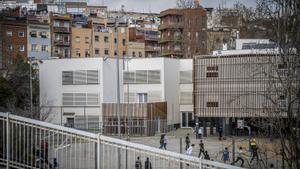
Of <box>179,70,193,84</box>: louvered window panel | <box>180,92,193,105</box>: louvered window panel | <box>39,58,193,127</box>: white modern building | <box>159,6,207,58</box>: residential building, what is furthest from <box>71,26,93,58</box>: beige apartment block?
<box>180,92,193,105</box>: louvered window panel

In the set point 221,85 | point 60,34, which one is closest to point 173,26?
point 60,34

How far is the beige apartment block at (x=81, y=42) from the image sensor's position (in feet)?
289

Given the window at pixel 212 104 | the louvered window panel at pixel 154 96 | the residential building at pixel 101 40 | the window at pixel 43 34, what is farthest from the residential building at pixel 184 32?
the window at pixel 212 104

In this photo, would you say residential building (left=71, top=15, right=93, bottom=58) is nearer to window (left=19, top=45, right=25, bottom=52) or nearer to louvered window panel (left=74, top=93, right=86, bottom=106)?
window (left=19, top=45, right=25, bottom=52)

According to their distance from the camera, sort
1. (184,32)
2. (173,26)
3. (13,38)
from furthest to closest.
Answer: (173,26) < (184,32) < (13,38)

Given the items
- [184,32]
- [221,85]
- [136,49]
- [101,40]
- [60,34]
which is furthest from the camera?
[136,49]

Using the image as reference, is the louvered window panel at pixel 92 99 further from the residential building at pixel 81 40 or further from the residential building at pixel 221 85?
the residential building at pixel 81 40

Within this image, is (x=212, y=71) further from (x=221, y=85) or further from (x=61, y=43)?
(x=61, y=43)

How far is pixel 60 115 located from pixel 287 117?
5279 cm

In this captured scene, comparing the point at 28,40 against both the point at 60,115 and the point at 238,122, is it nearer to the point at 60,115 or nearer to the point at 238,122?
the point at 60,115

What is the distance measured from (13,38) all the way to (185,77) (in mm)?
28490

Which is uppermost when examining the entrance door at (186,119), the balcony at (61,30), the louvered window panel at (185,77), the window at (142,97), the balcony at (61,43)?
the balcony at (61,30)

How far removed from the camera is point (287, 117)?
317 inches

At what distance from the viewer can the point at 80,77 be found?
59.2 m
